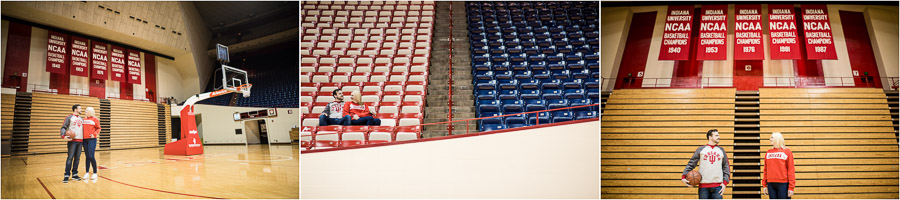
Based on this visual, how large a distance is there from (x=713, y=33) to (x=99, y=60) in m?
8.52

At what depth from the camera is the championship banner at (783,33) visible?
283 inches

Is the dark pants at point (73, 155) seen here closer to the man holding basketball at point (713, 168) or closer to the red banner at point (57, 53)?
the red banner at point (57, 53)

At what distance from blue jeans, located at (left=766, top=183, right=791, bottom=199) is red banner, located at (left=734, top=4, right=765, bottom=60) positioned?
4.16 m

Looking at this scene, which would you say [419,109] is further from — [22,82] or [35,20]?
[22,82]

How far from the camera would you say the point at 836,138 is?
703 cm

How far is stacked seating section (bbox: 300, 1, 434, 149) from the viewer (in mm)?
3990

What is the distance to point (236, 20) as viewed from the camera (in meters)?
4.55

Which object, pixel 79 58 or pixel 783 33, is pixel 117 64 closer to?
pixel 79 58

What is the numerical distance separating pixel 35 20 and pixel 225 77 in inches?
66.0

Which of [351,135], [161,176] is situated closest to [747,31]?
[351,135]

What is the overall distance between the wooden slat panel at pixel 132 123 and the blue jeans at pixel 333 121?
253cm

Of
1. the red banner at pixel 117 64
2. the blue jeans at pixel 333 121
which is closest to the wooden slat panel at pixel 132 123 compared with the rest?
the red banner at pixel 117 64

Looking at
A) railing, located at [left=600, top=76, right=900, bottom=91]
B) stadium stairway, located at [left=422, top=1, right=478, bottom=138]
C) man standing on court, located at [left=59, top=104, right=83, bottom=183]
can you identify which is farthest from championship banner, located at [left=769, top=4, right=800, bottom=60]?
man standing on court, located at [left=59, top=104, right=83, bottom=183]

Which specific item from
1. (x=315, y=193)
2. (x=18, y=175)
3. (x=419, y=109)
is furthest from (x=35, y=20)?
(x=419, y=109)
